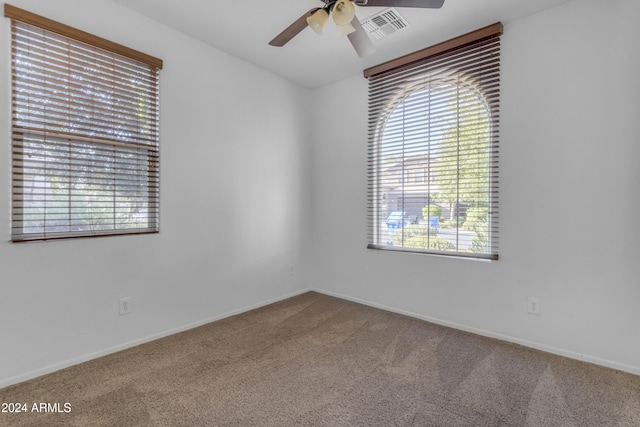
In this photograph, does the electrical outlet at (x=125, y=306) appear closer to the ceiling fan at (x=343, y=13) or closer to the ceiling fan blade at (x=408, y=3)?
the ceiling fan at (x=343, y=13)

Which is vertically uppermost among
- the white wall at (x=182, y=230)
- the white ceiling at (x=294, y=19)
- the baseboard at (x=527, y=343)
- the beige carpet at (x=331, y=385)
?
the white ceiling at (x=294, y=19)

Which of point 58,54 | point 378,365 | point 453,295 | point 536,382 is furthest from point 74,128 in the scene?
point 536,382

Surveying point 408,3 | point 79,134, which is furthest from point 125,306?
point 408,3

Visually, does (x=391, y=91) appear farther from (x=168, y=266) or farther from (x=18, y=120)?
(x=18, y=120)

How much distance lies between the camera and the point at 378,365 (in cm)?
205

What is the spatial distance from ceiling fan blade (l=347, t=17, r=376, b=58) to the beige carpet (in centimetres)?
224

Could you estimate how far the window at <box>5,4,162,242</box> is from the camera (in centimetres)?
184

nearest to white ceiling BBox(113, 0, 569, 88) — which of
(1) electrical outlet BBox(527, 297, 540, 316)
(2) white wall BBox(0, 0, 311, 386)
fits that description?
(2) white wall BBox(0, 0, 311, 386)

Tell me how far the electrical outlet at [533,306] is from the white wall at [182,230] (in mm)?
2344

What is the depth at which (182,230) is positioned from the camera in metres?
2.59

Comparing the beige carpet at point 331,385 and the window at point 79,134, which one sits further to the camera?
the window at point 79,134

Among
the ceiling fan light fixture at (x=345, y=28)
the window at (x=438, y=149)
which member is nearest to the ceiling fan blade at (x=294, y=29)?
the ceiling fan light fixture at (x=345, y=28)

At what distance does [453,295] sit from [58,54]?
3.52 meters

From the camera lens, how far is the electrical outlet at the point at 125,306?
2.23 meters
